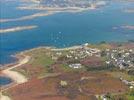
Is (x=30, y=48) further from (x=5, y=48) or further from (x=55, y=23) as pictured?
(x=55, y=23)

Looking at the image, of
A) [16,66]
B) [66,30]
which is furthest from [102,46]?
[66,30]

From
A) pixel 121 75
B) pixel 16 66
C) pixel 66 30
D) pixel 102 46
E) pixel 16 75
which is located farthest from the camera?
pixel 66 30

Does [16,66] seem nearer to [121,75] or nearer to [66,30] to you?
[121,75]

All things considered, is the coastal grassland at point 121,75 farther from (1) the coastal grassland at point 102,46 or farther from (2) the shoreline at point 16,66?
(1) the coastal grassland at point 102,46

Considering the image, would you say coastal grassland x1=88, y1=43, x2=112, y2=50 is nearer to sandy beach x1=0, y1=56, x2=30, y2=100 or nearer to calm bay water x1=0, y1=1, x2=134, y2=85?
calm bay water x1=0, y1=1, x2=134, y2=85

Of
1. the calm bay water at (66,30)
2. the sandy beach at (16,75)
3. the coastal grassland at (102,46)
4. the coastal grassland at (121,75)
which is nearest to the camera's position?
the coastal grassland at (121,75)

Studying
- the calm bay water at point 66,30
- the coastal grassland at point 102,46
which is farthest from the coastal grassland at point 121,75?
the calm bay water at point 66,30

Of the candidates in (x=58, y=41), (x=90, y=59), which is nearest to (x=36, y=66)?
(x=90, y=59)

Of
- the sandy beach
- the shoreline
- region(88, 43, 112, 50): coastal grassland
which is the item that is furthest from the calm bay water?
region(88, 43, 112, 50): coastal grassland
